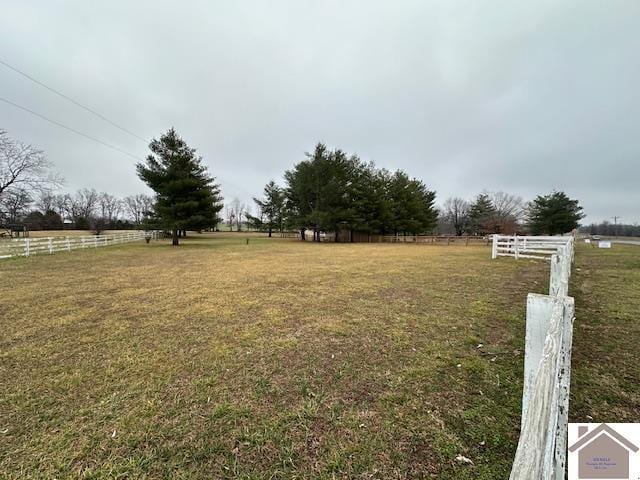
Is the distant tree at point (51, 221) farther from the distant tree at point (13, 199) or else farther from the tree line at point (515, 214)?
the tree line at point (515, 214)

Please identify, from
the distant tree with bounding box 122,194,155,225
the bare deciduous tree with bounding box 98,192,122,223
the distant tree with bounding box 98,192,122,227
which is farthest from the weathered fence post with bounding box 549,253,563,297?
the bare deciduous tree with bounding box 98,192,122,223

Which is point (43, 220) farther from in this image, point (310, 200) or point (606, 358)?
point (606, 358)

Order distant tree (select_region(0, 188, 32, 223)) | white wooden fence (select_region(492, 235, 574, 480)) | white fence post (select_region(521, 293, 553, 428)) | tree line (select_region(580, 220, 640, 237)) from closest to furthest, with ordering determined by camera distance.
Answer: white wooden fence (select_region(492, 235, 574, 480)), white fence post (select_region(521, 293, 553, 428)), distant tree (select_region(0, 188, 32, 223)), tree line (select_region(580, 220, 640, 237))

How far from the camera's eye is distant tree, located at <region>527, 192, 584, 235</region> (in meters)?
33.8

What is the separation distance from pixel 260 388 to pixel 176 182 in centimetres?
2068

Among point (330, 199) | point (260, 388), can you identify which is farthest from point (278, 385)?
point (330, 199)

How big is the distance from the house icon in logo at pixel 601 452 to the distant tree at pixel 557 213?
144 feet

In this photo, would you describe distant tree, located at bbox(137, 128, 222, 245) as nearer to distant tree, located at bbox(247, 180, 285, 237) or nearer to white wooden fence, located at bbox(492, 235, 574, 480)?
white wooden fence, located at bbox(492, 235, 574, 480)

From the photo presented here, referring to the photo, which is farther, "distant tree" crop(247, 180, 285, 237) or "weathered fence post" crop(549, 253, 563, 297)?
"distant tree" crop(247, 180, 285, 237)

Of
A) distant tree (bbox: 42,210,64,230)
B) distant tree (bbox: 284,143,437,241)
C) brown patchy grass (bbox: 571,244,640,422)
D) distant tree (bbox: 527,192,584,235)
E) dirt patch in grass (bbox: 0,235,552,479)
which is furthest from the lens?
distant tree (bbox: 42,210,64,230)

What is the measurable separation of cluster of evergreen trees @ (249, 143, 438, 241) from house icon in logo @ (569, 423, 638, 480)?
2662 centimetres

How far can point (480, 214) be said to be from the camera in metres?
43.3

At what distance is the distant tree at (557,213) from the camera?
111 ft

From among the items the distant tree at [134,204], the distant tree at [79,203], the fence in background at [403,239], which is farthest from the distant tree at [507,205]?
the distant tree at [79,203]
